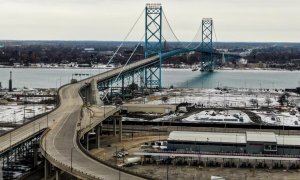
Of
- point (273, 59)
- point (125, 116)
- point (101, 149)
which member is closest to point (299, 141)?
point (101, 149)

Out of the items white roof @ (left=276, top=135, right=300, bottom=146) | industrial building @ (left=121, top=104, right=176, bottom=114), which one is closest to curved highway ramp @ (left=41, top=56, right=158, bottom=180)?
industrial building @ (left=121, top=104, right=176, bottom=114)

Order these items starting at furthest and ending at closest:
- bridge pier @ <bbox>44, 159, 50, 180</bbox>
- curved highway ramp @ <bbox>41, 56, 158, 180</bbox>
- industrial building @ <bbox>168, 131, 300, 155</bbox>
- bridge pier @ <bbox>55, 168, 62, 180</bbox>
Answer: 1. industrial building @ <bbox>168, 131, 300, 155</bbox>
2. bridge pier @ <bbox>44, 159, 50, 180</bbox>
3. bridge pier @ <bbox>55, 168, 62, 180</bbox>
4. curved highway ramp @ <bbox>41, 56, 158, 180</bbox>

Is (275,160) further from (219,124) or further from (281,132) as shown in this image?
(219,124)

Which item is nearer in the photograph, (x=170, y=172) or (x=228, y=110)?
(x=170, y=172)

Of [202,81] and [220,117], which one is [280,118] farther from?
[202,81]

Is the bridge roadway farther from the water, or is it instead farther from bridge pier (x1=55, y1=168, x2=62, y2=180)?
the water

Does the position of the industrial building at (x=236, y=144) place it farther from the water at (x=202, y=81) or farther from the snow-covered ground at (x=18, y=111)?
the water at (x=202, y=81)
